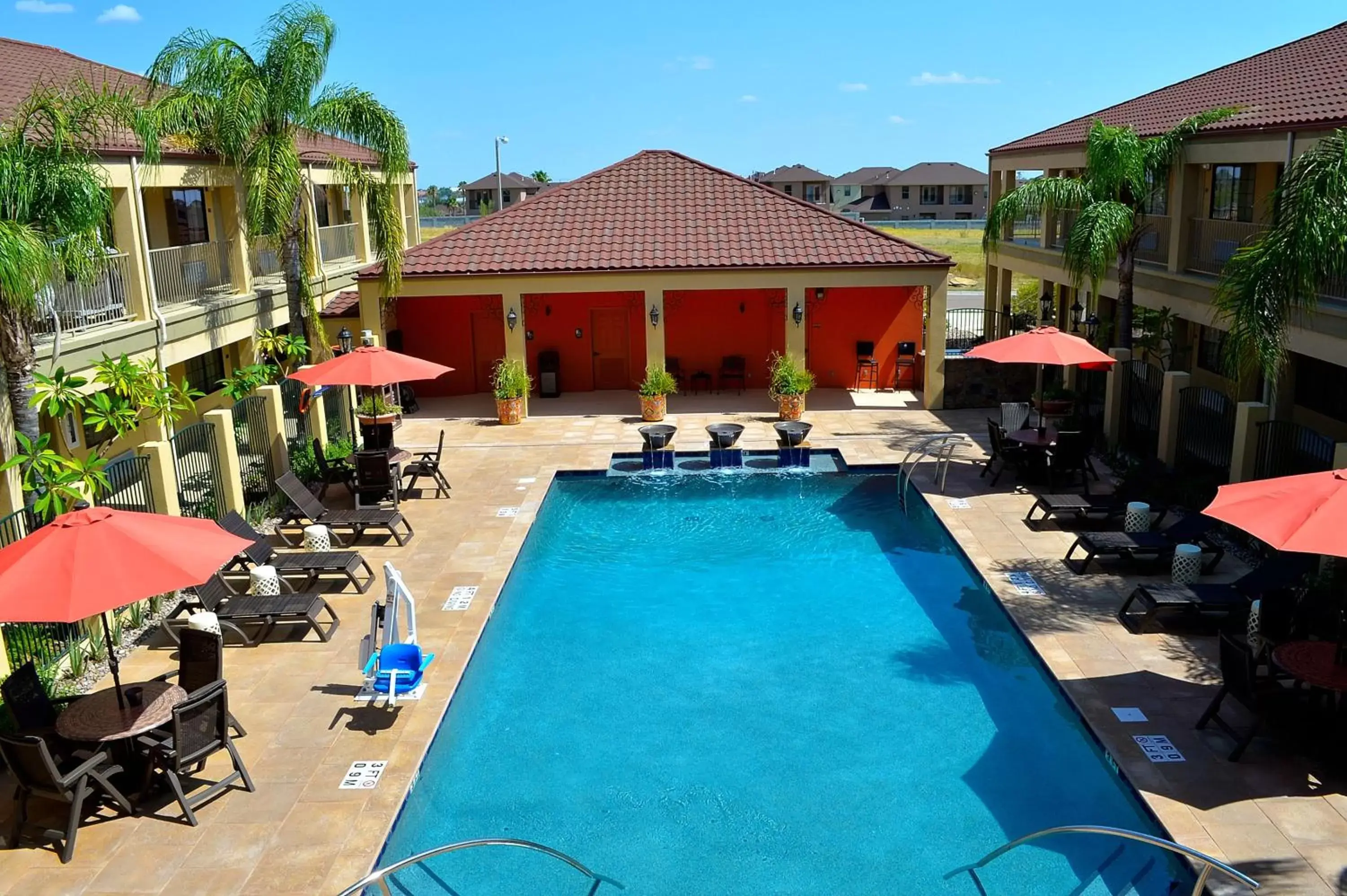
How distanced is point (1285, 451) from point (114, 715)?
49.0 feet

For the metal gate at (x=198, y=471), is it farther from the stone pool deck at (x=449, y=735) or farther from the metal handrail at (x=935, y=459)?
the metal handrail at (x=935, y=459)

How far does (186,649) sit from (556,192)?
19764 mm

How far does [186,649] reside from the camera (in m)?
9.75

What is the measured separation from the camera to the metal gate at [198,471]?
47.4 feet

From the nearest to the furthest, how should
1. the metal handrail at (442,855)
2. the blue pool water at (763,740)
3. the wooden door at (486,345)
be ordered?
the metal handrail at (442,855)
the blue pool water at (763,740)
the wooden door at (486,345)

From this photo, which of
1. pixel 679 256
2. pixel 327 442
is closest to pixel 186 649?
pixel 327 442

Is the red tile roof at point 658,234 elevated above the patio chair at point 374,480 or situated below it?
above

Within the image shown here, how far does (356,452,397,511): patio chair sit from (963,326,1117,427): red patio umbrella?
9.73m

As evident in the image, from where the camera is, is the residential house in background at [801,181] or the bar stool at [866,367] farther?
the residential house in background at [801,181]

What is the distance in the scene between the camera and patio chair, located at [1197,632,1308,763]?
9047 mm

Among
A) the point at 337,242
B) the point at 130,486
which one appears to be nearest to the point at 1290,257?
the point at 130,486

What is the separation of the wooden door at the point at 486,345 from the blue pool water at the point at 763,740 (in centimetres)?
1174

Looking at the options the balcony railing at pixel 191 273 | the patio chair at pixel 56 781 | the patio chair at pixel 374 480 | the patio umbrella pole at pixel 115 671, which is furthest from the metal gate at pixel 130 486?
the balcony railing at pixel 191 273

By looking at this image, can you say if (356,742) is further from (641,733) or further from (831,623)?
(831,623)
